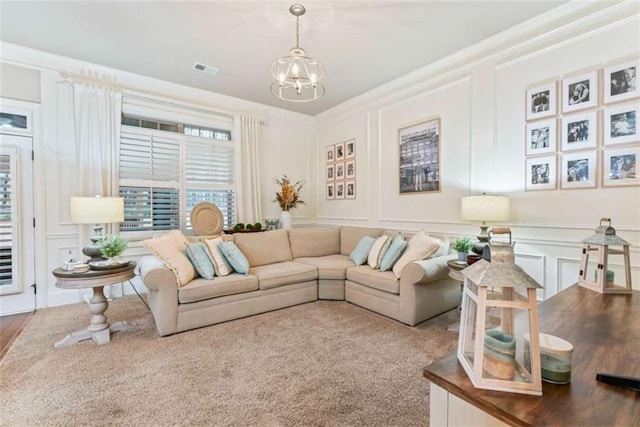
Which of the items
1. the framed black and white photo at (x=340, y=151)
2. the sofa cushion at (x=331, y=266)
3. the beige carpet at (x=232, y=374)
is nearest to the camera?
the beige carpet at (x=232, y=374)

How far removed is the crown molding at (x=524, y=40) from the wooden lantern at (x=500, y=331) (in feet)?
10.5

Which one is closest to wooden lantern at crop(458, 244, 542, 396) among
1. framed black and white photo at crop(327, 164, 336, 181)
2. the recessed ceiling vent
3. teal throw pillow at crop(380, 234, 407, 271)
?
teal throw pillow at crop(380, 234, 407, 271)

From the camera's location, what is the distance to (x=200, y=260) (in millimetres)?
3199

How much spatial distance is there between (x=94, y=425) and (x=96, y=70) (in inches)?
160

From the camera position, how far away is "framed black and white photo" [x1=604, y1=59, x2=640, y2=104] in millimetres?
2471

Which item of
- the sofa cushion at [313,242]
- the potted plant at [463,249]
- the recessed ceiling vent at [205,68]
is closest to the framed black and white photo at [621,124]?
the potted plant at [463,249]

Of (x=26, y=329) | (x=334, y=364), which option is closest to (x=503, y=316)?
(x=334, y=364)

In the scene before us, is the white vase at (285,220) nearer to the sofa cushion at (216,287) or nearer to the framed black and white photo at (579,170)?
the sofa cushion at (216,287)

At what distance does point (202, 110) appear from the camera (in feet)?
15.5

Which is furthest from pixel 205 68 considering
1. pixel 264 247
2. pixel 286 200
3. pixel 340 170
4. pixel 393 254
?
pixel 393 254

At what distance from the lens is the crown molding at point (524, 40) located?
2568mm

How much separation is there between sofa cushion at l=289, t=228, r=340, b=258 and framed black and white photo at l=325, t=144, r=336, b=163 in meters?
1.55

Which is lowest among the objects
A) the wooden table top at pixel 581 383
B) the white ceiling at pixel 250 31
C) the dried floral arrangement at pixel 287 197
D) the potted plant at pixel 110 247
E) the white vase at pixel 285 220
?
the wooden table top at pixel 581 383

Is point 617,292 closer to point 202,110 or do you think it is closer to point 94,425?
point 94,425
